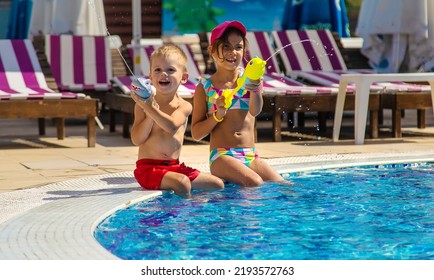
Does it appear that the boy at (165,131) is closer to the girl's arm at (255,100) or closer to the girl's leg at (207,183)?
the girl's leg at (207,183)

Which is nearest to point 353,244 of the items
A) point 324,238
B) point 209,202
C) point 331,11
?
point 324,238

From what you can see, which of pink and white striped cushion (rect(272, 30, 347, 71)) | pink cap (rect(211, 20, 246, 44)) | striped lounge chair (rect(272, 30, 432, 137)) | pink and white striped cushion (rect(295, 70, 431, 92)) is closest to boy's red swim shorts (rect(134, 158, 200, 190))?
pink cap (rect(211, 20, 246, 44))

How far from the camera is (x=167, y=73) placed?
5.86m

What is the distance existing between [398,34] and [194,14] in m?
16.4

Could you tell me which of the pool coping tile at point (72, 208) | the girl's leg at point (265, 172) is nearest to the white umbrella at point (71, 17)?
the pool coping tile at point (72, 208)

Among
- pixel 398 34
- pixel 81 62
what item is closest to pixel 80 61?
pixel 81 62

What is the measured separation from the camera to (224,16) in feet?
90.5

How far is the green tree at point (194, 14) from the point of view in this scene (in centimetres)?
2783

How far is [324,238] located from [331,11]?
12492mm

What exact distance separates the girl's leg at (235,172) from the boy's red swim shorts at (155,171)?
322 mm

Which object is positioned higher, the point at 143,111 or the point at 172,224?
the point at 143,111

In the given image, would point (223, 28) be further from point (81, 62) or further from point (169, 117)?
point (81, 62)
